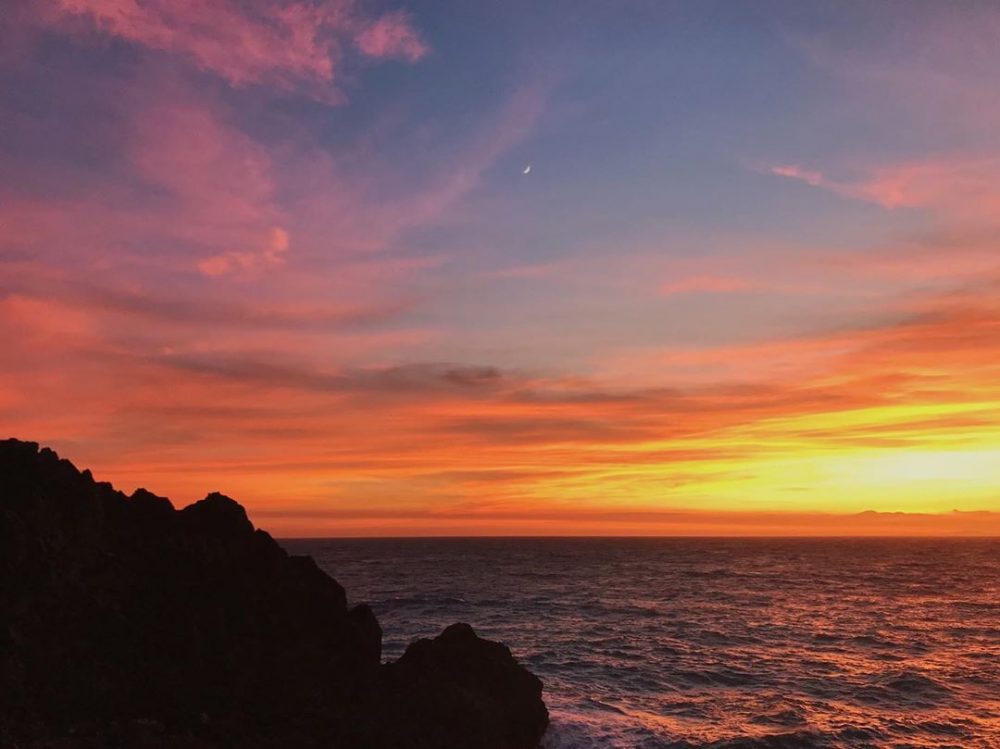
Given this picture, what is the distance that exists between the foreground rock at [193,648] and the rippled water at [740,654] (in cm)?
766

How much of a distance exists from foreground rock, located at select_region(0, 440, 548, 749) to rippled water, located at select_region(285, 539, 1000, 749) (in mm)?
7662

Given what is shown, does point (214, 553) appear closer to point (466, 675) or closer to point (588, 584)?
point (466, 675)

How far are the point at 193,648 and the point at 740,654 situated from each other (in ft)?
118

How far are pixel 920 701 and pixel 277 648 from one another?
30.8 meters

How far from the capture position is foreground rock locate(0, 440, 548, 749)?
17.2 meters

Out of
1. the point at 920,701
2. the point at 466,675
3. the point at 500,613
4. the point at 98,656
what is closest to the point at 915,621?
the point at 920,701

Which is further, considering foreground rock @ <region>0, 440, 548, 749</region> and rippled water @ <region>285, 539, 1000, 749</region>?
rippled water @ <region>285, 539, 1000, 749</region>

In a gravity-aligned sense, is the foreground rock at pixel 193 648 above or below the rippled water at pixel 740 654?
above

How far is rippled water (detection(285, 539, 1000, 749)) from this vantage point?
2898 cm

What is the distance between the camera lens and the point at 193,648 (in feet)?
64.5

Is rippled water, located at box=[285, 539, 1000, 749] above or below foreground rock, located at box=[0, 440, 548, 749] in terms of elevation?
below

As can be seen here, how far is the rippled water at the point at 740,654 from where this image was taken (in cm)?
2898

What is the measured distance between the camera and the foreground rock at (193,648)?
56.4 ft

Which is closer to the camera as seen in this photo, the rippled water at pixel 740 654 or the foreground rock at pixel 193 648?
the foreground rock at pixel 193 648
